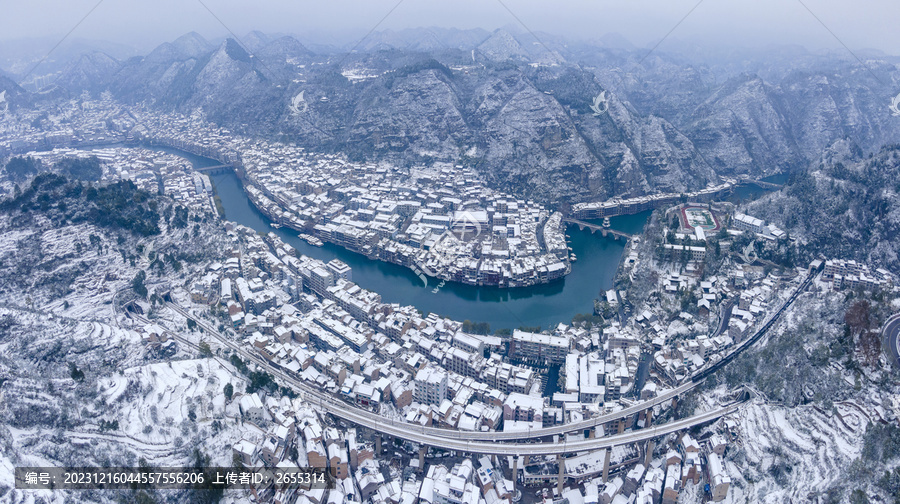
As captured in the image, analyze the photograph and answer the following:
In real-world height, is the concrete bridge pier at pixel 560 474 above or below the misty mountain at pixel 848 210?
below

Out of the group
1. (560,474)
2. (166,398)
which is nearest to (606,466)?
(560,474)

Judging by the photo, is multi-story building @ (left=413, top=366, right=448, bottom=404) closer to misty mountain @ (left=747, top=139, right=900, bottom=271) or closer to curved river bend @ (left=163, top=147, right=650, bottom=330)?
curved river bend @ (left=163, top=147, right=650, bottom=330)

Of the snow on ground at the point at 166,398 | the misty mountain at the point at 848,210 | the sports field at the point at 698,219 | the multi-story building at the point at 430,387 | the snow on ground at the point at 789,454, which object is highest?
the misty mountain at the point at 848,210

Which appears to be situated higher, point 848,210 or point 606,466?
point 848,210

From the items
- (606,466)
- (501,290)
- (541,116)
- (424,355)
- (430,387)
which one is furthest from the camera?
(541,116)

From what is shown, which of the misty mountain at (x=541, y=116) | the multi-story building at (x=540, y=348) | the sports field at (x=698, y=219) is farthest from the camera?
the misty mountain at (x=541, y=116)

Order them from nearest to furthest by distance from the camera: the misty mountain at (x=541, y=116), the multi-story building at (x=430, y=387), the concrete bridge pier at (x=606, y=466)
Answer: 1. the concrete bridge pier at (x=606, y=466)
2. the multi-story building at (x=430, y=387)
3. the misty mountain at (x=541, y=116)

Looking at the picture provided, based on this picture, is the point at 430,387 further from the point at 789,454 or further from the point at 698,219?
the point at 698,219

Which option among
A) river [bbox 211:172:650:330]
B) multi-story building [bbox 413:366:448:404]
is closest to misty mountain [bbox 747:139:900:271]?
river [bbox 211:172:650:330]

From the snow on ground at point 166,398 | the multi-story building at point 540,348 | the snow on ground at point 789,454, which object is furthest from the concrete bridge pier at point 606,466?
the snow on ground at point 166,398

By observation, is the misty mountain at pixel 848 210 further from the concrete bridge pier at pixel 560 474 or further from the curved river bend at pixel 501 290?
the concrete bridge pier at pixel 560 474

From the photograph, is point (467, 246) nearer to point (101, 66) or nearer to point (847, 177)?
point (847, 177)

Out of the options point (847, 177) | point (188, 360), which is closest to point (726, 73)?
point (847, 177)
